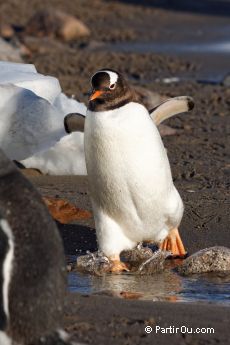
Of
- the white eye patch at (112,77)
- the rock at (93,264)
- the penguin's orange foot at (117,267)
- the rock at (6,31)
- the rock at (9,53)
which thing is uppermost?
the rock at (6,31)

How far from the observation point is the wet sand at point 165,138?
4.59m

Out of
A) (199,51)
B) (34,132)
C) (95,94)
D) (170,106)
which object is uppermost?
(199,51)

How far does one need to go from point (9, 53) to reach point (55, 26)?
11.1 feet

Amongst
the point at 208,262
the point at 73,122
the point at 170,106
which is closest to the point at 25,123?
the point at 73,122

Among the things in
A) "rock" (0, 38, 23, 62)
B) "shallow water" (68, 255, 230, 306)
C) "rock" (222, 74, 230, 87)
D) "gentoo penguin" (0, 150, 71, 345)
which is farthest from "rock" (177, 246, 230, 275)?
"rock" (0, 38, 23, 62)

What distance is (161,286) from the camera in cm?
562

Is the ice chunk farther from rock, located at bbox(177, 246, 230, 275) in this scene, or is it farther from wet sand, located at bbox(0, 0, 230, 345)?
rock, located at bbox(177, 246, 230, 275)

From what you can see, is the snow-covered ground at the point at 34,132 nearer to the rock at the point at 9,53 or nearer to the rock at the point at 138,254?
the rock at the point at 138,254

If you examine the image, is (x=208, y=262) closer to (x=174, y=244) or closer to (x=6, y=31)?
(x=174, y=244)

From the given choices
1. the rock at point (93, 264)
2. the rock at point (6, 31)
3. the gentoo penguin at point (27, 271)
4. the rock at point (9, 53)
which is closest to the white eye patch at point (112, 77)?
the rock at point (93, 264)

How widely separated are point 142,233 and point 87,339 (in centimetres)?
187

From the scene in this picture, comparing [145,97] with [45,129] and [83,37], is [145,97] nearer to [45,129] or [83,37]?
[45,129]

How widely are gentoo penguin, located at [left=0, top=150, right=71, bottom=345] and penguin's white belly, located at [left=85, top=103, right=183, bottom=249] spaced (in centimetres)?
188

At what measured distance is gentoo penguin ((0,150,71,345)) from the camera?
12.8 feet
